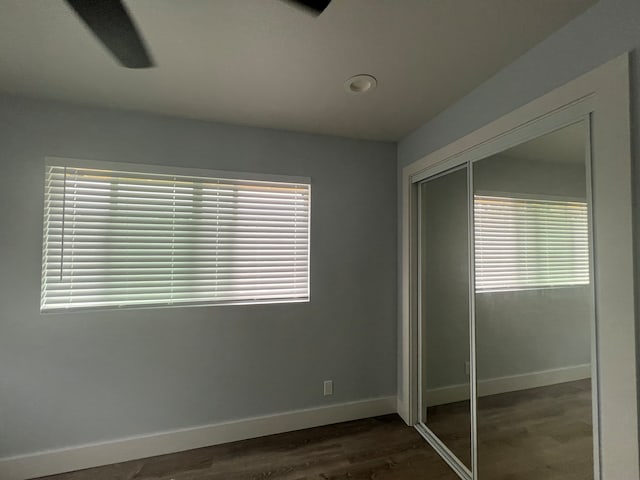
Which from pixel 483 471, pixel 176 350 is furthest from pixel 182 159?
pixel 483 471

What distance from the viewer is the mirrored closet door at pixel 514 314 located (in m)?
1.28

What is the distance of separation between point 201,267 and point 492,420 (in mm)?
2247

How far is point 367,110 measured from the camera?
2.05 metres

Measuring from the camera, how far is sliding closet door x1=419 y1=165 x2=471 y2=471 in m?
1.95

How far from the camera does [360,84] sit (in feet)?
5.70

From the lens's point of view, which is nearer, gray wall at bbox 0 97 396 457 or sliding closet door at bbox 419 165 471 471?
gray wall at bbox 0 97 396 457

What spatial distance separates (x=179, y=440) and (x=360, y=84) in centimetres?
278

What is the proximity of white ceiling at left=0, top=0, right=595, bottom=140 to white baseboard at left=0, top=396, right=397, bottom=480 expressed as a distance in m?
2.37

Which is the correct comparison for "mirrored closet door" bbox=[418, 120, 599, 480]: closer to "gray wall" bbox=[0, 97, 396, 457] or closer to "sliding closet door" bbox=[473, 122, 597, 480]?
"sliding closet door" bbox=[473, 122, 597, 480]

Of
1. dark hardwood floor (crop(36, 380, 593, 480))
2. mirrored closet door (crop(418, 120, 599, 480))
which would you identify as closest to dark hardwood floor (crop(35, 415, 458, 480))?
dark hardwood floor (crop(36, 380, 593, 480))

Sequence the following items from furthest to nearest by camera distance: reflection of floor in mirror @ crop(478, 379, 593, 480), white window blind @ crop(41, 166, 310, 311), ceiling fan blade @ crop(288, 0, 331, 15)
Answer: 1. white window blind @ crop(41, 166, 310, 311)
2. reflection of floor in mirror @ crop(478, 379, 593, 480)
3. ceiling fan blade @ crop(288, 0, 331, 15)

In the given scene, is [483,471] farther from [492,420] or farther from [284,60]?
[284,60]

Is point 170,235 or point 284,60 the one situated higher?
point 284,60

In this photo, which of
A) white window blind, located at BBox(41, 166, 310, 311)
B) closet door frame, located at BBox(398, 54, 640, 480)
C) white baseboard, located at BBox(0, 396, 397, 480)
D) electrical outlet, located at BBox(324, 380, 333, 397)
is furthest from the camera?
electrical outlet, located at BBox(324, 380, 333, 397)
